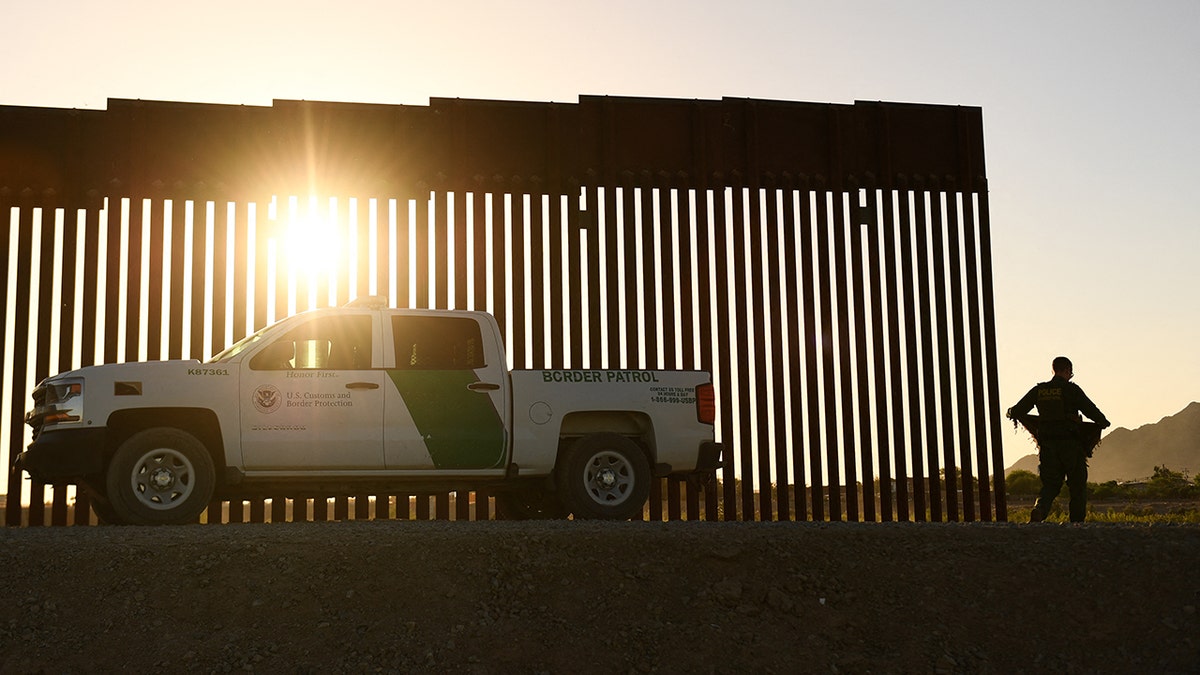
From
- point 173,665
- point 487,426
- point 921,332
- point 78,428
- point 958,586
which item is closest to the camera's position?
point 173,665

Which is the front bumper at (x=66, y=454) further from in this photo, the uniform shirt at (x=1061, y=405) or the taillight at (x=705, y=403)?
the uniform shirt at (x=1061, y=405)

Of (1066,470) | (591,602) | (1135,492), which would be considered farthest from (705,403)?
(1135,492)

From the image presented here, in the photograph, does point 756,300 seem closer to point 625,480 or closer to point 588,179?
point 588,179

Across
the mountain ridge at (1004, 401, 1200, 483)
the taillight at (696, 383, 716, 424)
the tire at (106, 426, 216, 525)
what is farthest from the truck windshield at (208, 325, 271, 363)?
the mountain ridge at (1004, 401, 1200, 483)

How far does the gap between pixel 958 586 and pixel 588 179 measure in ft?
27.2

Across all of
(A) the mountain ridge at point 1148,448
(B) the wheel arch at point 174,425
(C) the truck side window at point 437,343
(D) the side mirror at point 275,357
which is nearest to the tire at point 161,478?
(B) the wheel arch at point 174,425

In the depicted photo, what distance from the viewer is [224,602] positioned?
8.34 m

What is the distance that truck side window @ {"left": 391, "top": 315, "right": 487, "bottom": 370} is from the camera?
1162 centimetres

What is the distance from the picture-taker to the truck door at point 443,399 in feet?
37.3

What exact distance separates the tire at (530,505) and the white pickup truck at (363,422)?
16.4 inches

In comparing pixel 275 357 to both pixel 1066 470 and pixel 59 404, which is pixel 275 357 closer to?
pixel 59 404

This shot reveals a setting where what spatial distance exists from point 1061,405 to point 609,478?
5.03 metres

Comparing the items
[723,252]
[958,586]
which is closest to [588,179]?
[723,252]

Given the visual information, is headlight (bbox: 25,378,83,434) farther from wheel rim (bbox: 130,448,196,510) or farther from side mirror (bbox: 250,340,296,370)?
side mirror (bbox: 250,340,296,370)
